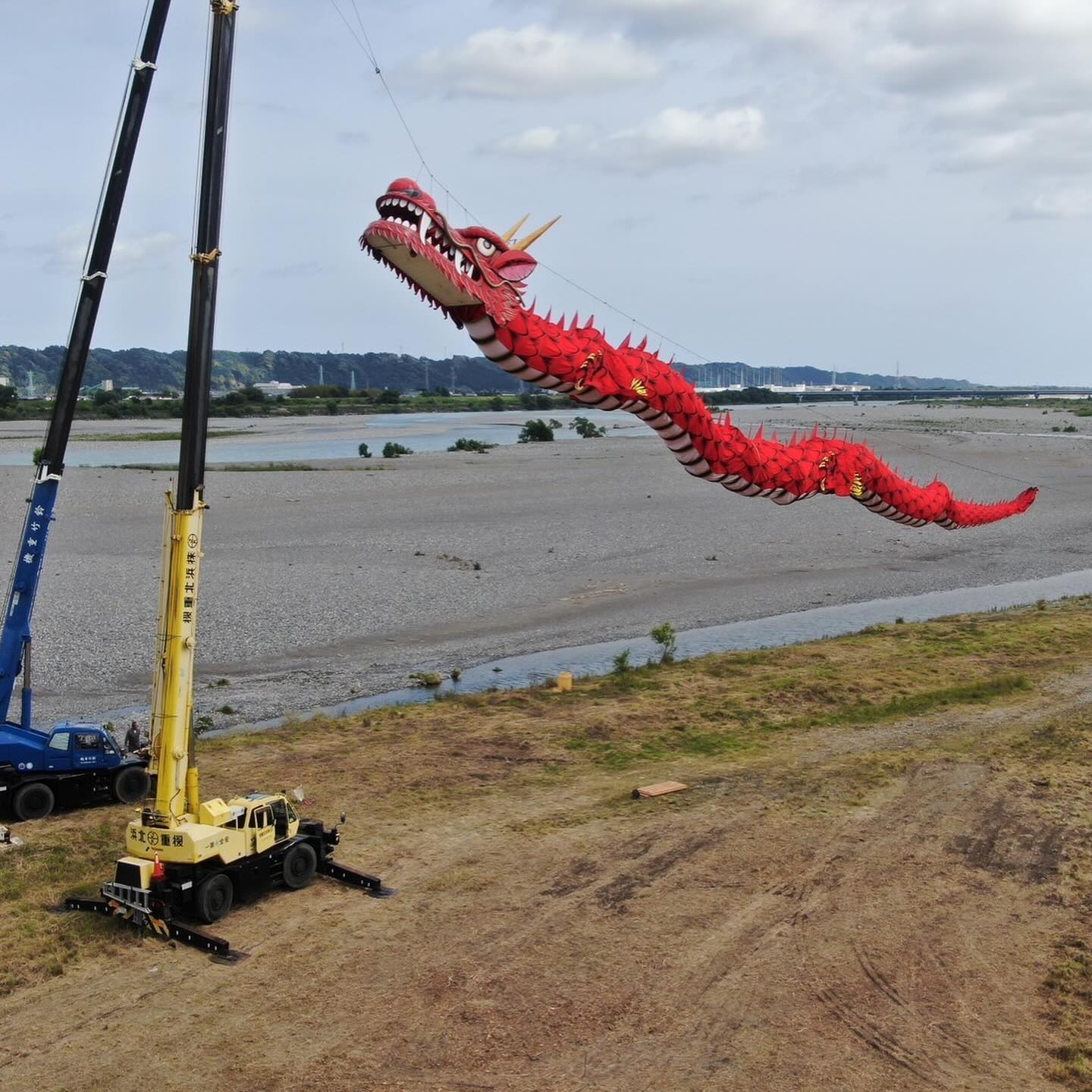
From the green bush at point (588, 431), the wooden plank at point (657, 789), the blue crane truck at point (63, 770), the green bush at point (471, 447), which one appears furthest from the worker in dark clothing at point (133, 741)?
the green bush at point (588, 431)

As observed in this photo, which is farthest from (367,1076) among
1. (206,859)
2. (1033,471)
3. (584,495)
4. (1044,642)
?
(1033,471)

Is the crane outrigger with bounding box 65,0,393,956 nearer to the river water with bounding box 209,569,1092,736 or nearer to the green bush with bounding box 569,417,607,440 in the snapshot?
the river water with bounding box 209,569,1092,736

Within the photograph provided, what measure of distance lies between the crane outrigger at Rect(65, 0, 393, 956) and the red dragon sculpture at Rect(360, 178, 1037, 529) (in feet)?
6.36

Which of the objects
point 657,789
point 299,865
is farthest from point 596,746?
point 299,865

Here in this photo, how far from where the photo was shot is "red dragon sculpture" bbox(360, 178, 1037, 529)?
45.8 feet

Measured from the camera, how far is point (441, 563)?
135 ft

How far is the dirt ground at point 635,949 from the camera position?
11.8 metres

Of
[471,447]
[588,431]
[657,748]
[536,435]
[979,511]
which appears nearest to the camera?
[657,748]

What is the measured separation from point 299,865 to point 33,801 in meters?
5.11

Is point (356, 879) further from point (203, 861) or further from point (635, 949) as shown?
point (635, 949)

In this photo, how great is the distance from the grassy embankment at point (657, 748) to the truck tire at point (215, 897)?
0.86m

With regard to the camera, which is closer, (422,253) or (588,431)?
(422,253)

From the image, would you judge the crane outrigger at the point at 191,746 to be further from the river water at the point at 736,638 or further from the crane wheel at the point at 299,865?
the river water at the point at 736,638

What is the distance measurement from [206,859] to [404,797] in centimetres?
532
